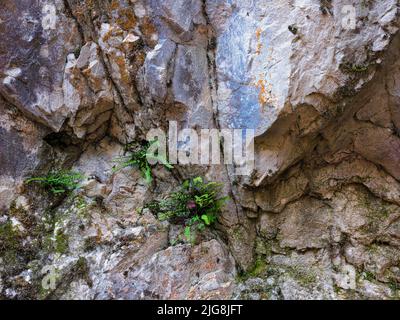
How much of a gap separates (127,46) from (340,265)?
13.8ft

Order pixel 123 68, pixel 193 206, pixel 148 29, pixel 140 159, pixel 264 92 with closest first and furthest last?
pixel 264 92, pixel 193 206, pixel 148 29, pixel 123 68, pixel 140 159

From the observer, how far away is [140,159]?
5.10 m

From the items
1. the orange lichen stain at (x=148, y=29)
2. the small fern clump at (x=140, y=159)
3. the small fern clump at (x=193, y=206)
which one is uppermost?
the orange lichen stain at (x=148, y=29)

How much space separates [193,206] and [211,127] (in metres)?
1.12

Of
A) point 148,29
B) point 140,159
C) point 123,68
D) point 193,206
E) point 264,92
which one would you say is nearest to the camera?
point 264,92

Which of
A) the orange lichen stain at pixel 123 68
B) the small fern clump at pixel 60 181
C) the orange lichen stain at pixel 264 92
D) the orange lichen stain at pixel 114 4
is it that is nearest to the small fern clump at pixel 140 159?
the small fern clump at pixel 60 181

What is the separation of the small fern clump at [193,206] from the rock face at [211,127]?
0.46 feet

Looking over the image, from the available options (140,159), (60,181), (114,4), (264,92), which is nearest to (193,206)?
(140,159)

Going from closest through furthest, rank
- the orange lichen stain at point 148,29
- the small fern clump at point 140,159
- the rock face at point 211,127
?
the rock face at point 211,127 → the orange lichen stain at point 148,29 → the small fern clump at point 140,159

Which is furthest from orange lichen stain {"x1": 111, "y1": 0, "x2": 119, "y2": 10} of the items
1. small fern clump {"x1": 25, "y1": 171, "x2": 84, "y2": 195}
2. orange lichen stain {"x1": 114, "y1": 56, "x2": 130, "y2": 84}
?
small fern clump {"x1": 25, "y1": 171, "x2": 84, "y2": 195}

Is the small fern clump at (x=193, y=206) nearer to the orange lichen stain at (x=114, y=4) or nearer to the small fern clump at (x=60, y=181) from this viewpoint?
the small fern clump at (x=60, y=181)

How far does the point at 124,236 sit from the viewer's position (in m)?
4.70

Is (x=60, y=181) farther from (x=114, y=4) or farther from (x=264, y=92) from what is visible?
(x=264, y=92)

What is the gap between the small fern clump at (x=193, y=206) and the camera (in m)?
4.65
